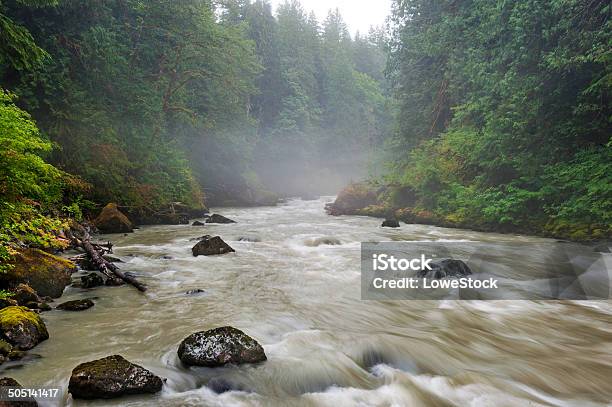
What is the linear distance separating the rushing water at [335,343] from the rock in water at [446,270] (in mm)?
1277

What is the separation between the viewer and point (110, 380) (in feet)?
11.3

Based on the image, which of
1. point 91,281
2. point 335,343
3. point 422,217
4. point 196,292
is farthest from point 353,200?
point 335,343

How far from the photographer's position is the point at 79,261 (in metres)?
8.16

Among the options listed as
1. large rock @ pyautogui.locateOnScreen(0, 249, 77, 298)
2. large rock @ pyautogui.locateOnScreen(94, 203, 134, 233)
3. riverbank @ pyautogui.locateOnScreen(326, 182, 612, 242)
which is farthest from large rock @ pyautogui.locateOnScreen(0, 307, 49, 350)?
riverbank @ pyautogui.locateOnScreen(326, 182, 612, 242)

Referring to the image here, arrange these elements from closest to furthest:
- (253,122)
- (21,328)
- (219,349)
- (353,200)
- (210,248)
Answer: (219,349) < (21,328) < (210,248) < (353,200) < (253,122)

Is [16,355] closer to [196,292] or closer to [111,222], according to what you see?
[196,292]

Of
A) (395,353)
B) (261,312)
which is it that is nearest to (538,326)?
(395,353)

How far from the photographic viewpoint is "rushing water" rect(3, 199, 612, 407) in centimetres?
377

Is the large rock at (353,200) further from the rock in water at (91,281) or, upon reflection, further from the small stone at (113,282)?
the rock in water at (91,281)

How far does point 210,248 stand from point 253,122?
25.1 m

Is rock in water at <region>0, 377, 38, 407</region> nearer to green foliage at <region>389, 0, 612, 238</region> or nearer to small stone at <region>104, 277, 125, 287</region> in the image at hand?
small stone at <region>104, 277, 125, 287</region>

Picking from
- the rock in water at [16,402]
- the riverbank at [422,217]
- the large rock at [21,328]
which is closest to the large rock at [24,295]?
the large rock at [21,328]

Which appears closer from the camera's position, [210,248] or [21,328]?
[21,328]

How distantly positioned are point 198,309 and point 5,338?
8.04 ft
